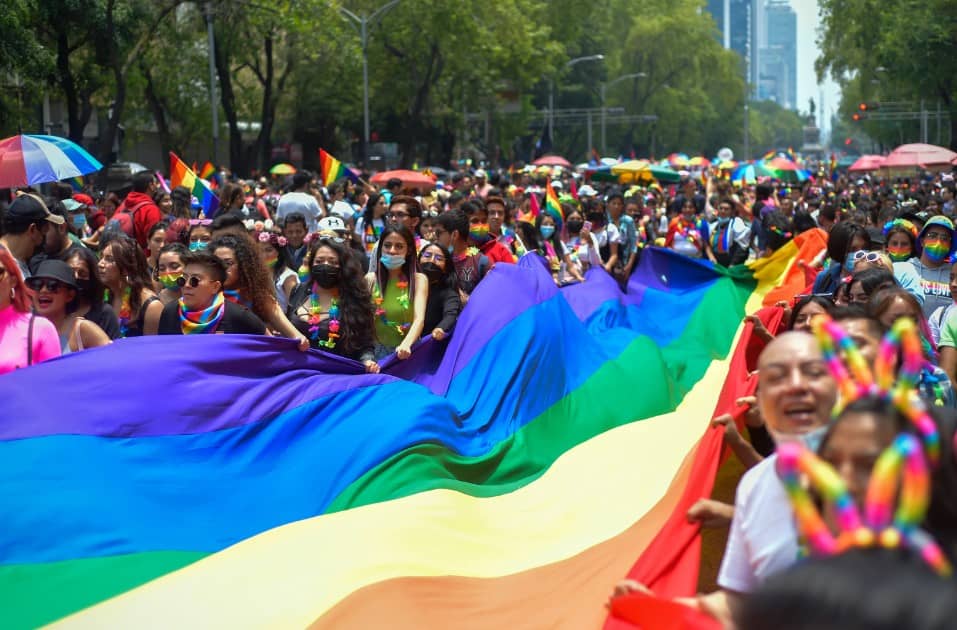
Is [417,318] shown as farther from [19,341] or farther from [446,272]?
[19,341]

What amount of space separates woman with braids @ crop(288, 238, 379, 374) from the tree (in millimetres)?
32274

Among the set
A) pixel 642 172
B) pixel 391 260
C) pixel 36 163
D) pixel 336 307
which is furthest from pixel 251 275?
pixel 642 172

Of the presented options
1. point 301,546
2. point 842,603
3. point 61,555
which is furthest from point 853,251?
point 842,603

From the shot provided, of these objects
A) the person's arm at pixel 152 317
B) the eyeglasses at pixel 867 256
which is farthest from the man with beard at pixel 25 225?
the eyeglasses at pixel 867 256

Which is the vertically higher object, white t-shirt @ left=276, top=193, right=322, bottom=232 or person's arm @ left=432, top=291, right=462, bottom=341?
white t-shirt @ left=276, top=193, right=322, bottom=232

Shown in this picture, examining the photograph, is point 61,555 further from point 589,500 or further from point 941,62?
point 941,62

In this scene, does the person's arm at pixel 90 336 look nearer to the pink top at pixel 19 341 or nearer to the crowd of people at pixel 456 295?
the crowd of people at pixel 456 295

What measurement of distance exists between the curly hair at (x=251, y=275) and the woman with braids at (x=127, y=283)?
542 millimetres

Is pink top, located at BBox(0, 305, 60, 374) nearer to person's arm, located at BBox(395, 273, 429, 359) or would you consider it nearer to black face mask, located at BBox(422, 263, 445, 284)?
person's arm, located at BBox(395, 273, 429, 359)

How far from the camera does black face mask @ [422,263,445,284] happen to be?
961cm

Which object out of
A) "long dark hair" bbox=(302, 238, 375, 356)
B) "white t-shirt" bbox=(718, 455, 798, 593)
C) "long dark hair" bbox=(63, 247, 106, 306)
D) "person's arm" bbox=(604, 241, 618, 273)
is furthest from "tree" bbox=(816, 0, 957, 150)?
"white t-shirt" bbox=(718, 455, 798, 593)

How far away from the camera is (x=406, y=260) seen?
9.45 m

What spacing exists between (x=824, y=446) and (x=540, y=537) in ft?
11.8

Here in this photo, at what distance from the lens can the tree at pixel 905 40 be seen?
129 ft
